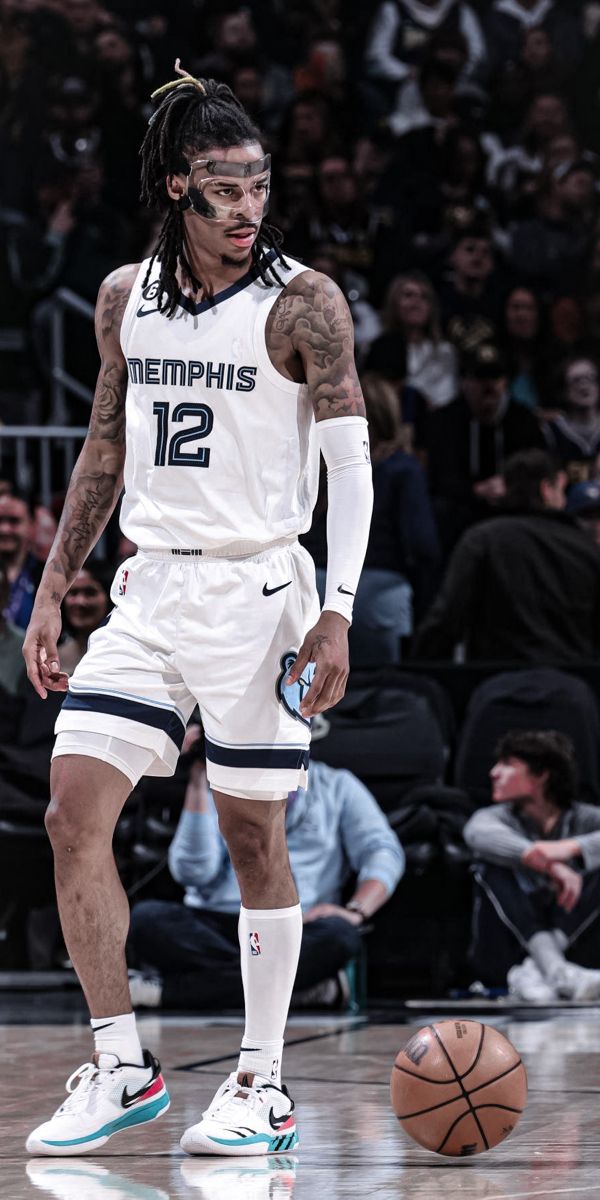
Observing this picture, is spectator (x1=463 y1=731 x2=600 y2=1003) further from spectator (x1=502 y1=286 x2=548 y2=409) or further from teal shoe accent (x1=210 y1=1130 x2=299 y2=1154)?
spectator (x1=502 y1=286 x2=548 y2=409)

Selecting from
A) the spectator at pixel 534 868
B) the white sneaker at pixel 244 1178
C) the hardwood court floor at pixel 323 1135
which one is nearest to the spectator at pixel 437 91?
the spectator at pixel 534 868

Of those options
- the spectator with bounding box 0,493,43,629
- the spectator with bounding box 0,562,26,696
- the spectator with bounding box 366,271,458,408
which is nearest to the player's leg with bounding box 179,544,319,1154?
the spectator with bounding box 0,562,26,696

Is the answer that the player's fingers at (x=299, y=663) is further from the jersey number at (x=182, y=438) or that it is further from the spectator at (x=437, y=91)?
the spectator at (x=437, y=91)

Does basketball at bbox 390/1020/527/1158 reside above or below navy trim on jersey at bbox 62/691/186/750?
below

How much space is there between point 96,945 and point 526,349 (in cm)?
675

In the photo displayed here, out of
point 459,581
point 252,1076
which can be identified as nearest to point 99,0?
point 459,581

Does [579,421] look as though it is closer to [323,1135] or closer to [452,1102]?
[323,1135]

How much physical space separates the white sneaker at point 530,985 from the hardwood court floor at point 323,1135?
0.53m

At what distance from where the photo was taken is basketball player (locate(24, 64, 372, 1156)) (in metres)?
3.61

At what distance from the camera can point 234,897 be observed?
267 inches

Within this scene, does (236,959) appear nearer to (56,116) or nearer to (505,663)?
(505,663)

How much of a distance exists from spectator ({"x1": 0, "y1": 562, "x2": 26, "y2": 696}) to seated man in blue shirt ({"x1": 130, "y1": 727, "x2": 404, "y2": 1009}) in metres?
1.01

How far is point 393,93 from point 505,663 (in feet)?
17.4

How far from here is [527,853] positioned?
6.64 metres
